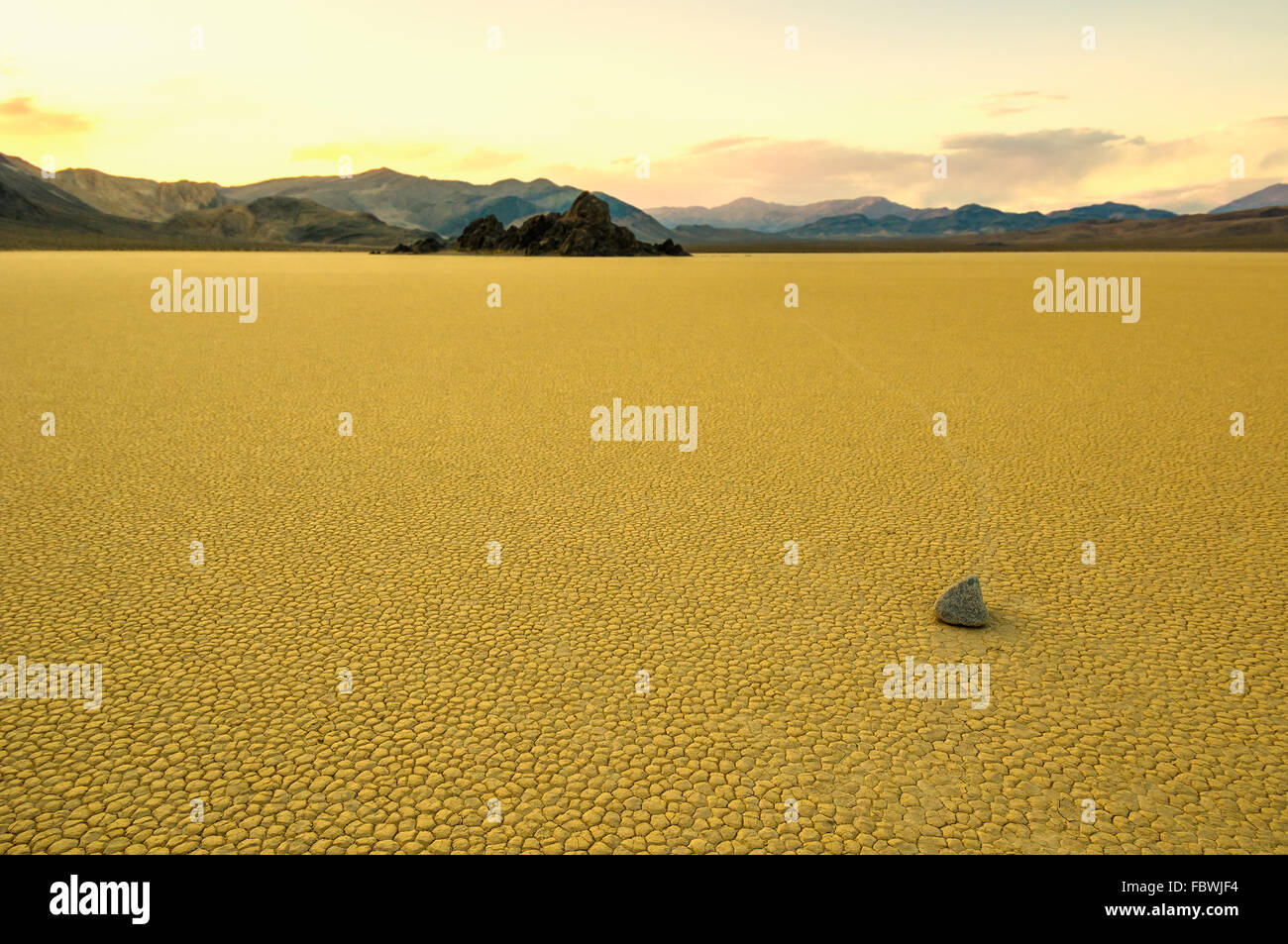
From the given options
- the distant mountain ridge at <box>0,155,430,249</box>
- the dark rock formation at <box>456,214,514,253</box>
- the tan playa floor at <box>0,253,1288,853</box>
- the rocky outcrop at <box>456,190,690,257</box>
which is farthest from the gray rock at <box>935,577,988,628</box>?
the distant mountain ridge at <box>0,155,430,249</box>

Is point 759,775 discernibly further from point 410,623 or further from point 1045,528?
point 1045,528

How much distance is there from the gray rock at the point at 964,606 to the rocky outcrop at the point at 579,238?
67799mm

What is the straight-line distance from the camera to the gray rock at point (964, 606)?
388 cm

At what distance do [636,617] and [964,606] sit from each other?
150 centimetres

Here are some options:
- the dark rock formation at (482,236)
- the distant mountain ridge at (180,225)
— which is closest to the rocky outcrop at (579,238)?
the dark rock formation at (482,236)

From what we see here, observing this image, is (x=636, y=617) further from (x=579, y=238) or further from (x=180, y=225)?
(x=180, y=225)

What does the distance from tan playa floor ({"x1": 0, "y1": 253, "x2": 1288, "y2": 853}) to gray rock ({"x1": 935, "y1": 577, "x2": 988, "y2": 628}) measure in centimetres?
7

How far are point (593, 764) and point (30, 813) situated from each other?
1712mm

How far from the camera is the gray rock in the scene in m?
3.88

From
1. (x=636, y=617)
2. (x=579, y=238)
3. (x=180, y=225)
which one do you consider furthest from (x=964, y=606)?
(x=180, y=225)

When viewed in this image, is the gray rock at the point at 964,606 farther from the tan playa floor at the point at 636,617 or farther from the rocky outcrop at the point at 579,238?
the rocky outcrop at the point at 579,238

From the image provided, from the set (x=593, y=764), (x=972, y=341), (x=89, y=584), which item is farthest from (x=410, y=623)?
(x=972, y=341)

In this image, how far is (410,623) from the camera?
3887 millimetres

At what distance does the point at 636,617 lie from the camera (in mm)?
3979
